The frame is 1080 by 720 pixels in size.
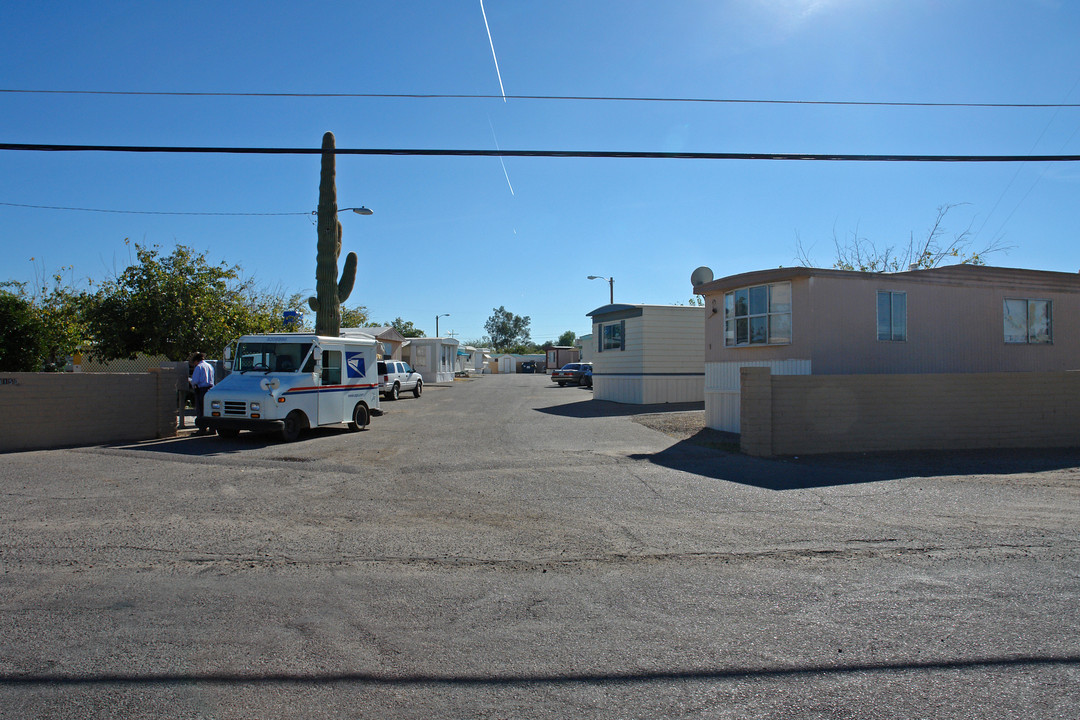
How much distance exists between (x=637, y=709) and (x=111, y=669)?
2.90 metres

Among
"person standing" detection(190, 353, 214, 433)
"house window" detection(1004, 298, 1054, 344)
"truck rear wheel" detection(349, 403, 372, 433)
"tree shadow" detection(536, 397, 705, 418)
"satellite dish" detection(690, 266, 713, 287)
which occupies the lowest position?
"tree shadow" detection(536, 397, 705, 418)

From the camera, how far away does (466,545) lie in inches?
254

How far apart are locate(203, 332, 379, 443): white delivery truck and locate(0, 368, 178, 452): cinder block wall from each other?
1.55 m

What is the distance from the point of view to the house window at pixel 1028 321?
53.4 feet

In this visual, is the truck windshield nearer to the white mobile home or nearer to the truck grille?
the truck grille

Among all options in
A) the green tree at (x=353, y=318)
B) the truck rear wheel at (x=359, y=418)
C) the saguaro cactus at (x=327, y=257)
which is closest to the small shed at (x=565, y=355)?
the green tree at (x=353, y=318)

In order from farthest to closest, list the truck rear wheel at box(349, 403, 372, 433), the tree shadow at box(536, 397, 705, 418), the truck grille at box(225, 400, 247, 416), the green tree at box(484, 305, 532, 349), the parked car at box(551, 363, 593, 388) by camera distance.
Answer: the green tree at box(484, 305, 532, 349) < the parked car at box(551, 363, 593, 388) < the tree shadow at box(536, 397, 705, 418) < the truck rear wheel at box(349, 403, 372, 433) < the truck grille at box(225, 400, 247, 416)

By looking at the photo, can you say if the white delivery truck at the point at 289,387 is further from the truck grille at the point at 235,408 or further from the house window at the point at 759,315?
the house window at the point at 759,315

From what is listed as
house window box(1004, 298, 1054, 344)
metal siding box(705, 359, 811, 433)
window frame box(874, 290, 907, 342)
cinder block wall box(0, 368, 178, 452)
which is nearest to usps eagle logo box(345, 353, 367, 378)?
cinder block wall box(0, 368, 178, 452)

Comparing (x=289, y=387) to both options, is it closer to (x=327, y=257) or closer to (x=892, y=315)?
(x=327, y=257)

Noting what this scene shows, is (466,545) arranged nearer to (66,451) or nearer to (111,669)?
(111,669)

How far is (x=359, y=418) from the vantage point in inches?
642

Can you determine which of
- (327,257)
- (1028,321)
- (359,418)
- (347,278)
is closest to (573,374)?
(347,278)

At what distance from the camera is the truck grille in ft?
44.0
